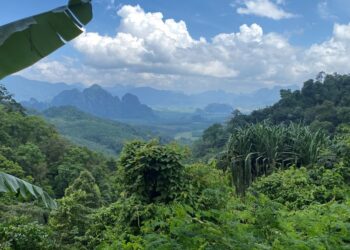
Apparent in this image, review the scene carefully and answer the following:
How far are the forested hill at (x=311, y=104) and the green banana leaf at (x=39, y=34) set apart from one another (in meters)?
28.4

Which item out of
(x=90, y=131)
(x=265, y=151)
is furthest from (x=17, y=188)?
(x=90, y=131)

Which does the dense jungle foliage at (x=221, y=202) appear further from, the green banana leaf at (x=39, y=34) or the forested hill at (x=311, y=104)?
the forested hill at (x=311, y=104)

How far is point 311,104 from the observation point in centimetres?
3709

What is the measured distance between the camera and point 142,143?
7.67m

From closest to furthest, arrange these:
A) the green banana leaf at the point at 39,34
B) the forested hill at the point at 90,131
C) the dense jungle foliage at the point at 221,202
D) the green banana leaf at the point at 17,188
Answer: the green banana leaf at the point at 39,34 → the green banana leaf at the point at 17,188 → the dense jungle foliage at the point at 221,202 → the forested hill at the point at 90,131

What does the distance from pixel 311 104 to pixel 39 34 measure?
36869mm

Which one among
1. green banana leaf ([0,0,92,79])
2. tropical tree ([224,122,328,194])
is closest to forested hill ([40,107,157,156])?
tropical tree ([224,122,328,194])

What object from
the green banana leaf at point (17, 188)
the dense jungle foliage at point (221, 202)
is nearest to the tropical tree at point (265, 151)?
the dense jungle foliage at point (221, 202)

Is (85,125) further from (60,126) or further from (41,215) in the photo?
(41,215)

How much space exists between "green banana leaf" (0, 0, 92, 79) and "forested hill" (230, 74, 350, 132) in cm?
2843

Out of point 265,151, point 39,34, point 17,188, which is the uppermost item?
point 39,34

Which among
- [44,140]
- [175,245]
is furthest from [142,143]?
[44,140]

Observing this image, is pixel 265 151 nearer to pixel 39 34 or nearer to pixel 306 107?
pixel 39 34

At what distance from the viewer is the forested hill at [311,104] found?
3144 centimetres
